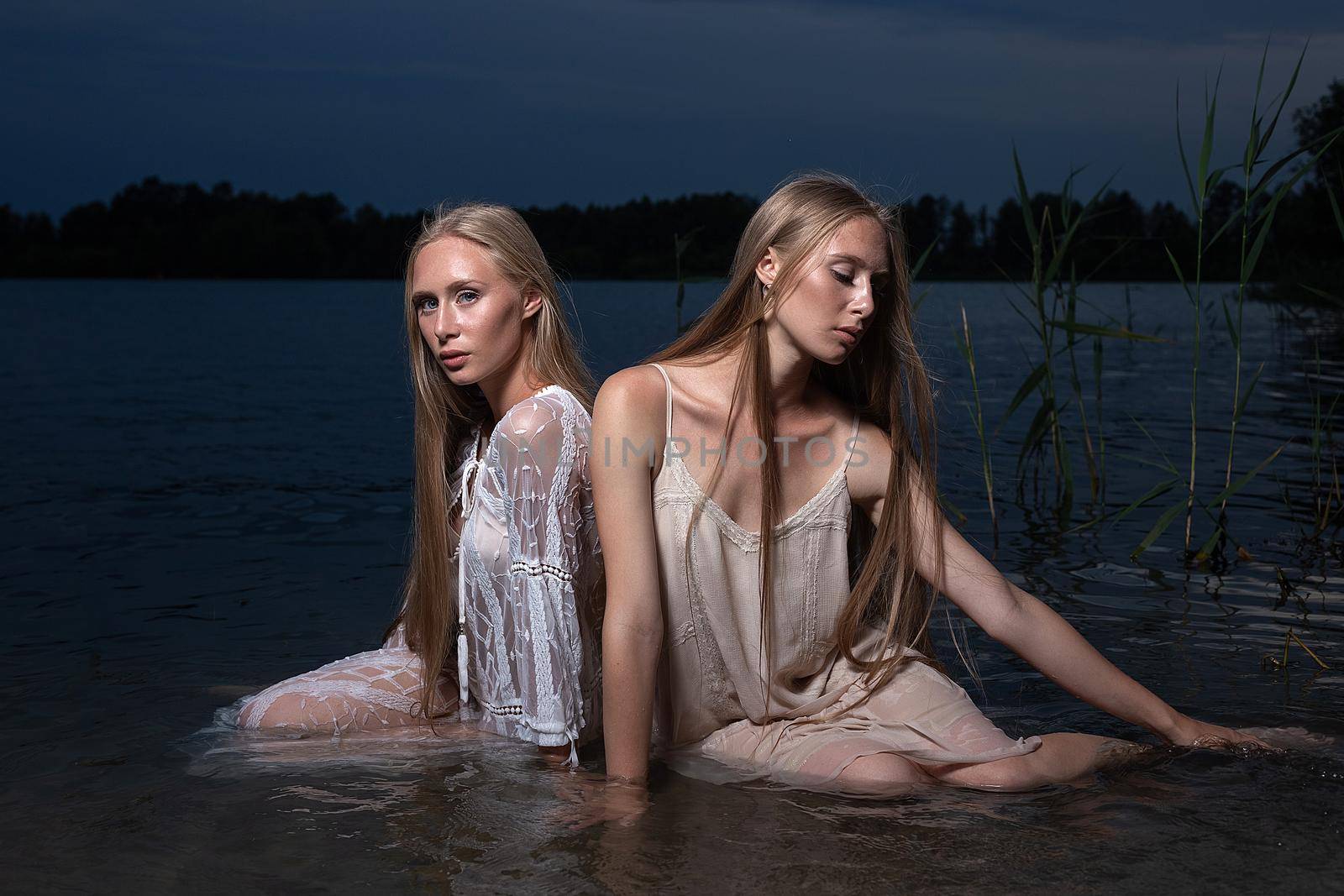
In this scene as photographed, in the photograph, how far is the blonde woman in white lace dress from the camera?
9.29 ft

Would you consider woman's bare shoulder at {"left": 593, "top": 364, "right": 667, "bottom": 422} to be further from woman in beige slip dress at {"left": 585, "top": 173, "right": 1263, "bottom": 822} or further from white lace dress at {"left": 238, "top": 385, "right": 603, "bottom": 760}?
white lace dress at {"left": 238, "top": 385, "right": 603, "bottom": 760}

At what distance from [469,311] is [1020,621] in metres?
1.56

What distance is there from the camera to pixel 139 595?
508 cm

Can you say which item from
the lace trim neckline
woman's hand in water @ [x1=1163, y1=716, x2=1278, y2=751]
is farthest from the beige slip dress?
woman's hand in water @ [x1=1163, y1=716, x2=1278, y2=751]

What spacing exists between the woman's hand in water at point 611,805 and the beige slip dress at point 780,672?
0.26 m

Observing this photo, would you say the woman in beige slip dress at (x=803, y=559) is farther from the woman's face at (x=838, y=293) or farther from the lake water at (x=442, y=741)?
the lake water at (x=442, y=741)

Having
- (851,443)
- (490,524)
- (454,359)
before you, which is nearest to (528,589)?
(490,524)

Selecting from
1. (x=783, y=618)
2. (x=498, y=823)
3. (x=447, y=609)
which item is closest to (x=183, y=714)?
(x=447, y=609)

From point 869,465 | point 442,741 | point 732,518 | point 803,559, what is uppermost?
point 869,465

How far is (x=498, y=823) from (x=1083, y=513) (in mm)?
4465

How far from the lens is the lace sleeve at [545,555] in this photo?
2.81 m

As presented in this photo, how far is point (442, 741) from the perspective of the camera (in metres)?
3.22

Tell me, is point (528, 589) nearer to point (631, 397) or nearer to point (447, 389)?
point (631, 397)

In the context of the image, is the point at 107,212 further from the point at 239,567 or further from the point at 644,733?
the point at 644,733
